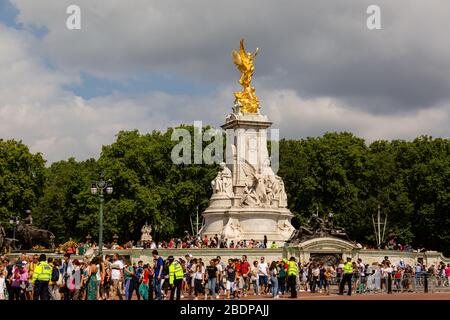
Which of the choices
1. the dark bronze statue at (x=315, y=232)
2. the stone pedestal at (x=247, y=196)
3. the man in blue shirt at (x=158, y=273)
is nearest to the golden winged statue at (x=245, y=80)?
the stone pedestal at (x=247, y=196)

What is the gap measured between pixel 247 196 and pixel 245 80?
10187 millimetres

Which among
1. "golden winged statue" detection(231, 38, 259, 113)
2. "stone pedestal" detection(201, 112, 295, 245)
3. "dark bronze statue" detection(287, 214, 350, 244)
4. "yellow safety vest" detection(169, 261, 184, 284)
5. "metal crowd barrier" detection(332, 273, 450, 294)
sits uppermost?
"golden winged statue" detection(231, 38, 259, 113)

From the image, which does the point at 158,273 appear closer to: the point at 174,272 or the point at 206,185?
the point at 174,272

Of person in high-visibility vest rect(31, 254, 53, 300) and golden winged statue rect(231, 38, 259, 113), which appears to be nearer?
person in high-visibility vest rect(31, 254, 53, 300)

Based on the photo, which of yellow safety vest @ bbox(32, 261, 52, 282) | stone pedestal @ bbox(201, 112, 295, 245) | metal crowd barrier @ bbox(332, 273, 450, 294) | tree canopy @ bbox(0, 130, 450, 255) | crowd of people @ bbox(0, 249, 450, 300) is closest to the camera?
yellow safety vest @ bbox(32, 261, 52, 282)

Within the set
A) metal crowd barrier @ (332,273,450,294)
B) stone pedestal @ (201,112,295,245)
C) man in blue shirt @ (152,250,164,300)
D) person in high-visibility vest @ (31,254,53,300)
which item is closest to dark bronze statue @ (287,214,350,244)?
stone pedestal @ (201,112,295,245)

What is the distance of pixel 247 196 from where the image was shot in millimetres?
52156

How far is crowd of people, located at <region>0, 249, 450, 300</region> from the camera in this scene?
2417 centimetres

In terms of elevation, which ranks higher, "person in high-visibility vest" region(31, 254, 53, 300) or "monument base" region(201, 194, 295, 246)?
"monument base" region(201, 194, 295, 246)

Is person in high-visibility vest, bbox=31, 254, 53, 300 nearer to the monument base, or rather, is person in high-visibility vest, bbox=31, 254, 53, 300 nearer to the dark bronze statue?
the dark bronze statue

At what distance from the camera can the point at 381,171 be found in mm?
72812

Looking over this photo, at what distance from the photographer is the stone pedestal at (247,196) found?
2037 inches

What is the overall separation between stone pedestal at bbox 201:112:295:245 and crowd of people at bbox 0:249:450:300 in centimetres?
1640
